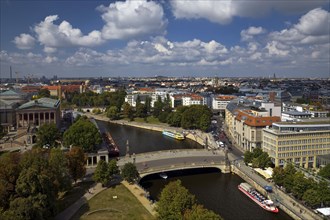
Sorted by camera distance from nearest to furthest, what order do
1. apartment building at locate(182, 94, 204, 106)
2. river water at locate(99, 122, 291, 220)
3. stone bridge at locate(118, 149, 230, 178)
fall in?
river water at locate(99, 122, 291, 220), stone bridge at locate(118, 149, 230, 178), apartment building at locate(182, 94, 204, 106)

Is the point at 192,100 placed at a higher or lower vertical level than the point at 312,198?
higher

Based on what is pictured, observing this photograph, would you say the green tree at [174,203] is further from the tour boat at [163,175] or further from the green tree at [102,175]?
the tour boat at [163,175]

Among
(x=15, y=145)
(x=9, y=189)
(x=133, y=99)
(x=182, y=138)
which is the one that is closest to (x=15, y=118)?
(x=15, y=145)

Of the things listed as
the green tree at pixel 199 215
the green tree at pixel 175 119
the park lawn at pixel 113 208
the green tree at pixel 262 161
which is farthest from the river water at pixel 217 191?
the green tree at pixel 175 119

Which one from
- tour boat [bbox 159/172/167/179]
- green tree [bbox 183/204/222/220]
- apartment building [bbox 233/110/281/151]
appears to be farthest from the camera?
apartment building [bbox 233/110/281/151]

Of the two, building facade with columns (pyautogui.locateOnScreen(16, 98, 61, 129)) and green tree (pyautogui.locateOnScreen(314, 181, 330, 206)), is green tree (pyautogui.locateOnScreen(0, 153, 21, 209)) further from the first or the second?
building facade with columns (pyautogui.locateOnScreen(16, 98, 61, 129))

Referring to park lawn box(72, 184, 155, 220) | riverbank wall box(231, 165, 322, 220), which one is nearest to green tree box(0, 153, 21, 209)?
park lawn box(72, 184, 155, 220)

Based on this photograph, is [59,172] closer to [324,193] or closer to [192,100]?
[324,193]

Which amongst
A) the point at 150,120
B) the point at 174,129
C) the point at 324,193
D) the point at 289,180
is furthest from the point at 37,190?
the point at 150,120
